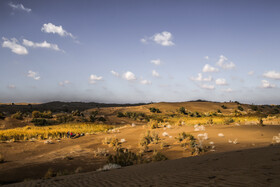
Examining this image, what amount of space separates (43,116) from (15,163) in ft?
69.6


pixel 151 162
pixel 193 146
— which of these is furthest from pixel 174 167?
pixel 193 146

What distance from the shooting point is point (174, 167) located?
18.7 ft

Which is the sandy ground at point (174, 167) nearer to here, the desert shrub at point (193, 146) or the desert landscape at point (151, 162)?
the desert landscape at point (151, 162)

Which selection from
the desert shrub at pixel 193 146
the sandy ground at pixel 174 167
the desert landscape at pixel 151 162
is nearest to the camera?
the sandy ground at pixel 174 167

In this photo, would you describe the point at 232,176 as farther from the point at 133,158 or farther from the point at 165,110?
the point at 165,110

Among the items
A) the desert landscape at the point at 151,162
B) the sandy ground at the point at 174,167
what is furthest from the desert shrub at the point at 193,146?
the sandy ground at the point at 174,167

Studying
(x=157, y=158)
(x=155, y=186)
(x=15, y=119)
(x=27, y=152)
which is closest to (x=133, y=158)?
(x=157, y=158)

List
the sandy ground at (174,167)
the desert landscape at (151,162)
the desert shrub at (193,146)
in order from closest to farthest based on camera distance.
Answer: the sandy ground at (174,167), the desert landscape at (151,162), the desert shrub at (193,146)

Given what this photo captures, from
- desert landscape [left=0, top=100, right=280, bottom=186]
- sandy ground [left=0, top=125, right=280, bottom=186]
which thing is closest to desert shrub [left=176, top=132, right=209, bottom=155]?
desert landscape [left=0, top=100, right=280, bottom=186]

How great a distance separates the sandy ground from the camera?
Answer: 151 inches

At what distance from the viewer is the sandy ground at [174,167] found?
383 cm

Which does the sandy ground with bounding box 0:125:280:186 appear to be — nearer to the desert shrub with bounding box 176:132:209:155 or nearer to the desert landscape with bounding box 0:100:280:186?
the desert landscape with bounding box 0:100:280:186

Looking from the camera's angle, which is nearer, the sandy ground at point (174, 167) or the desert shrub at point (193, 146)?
Result: the sandy ground at point (174, 167)

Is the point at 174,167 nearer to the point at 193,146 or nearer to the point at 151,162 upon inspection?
the point at 151,162
